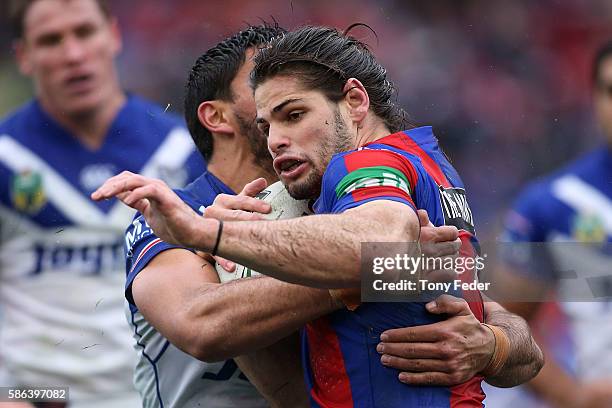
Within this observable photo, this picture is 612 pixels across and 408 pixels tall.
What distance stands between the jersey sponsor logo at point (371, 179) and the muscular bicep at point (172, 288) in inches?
31.8

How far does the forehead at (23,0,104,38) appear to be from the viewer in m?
7.23

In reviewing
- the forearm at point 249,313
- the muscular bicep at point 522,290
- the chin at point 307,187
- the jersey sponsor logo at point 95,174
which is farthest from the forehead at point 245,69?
the jersey sponsor logo at point 95,174

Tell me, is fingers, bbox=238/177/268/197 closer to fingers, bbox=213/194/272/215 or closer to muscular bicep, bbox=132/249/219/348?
fingers, bbox=213/194/272/215

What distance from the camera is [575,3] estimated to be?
9133 millimetres

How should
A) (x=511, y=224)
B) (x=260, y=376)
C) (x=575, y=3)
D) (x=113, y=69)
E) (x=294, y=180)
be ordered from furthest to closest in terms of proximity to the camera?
(x=575, y=3) → (x=113, y=69) → (x=511, y=224) → (x=260, y=376) → (x=294, y=180)

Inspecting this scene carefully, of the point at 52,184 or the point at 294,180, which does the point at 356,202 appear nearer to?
the point at 294,180

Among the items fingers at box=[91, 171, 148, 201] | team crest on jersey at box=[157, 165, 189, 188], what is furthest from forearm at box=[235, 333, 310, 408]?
team crest on jersey at box=[157, 165, 189, 188]

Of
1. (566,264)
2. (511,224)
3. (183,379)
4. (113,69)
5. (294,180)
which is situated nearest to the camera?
(294,180)

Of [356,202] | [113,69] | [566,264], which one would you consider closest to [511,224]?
[566,264]

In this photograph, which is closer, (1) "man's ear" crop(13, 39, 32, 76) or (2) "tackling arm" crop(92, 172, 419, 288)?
(2) "tackling arm" crop(92, 172, 419, 288)

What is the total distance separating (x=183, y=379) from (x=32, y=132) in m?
3.37

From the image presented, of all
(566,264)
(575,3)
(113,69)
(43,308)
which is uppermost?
(575,3)

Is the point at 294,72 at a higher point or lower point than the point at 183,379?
higher

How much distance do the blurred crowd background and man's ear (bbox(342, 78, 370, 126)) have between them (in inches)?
155
